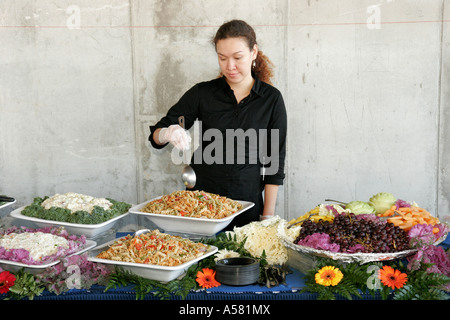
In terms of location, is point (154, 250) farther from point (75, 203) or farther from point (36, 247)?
point (75, 203)

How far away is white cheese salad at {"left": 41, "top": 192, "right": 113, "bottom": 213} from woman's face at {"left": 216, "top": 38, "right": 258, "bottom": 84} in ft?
3.12

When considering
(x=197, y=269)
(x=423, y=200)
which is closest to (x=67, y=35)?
(x=197, y=269)

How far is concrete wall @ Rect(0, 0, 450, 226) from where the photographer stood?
3775 mm

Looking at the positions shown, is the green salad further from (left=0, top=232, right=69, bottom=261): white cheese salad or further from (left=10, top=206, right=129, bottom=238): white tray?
(left=0, top=232, right=69, bottom=261): white cheese salad

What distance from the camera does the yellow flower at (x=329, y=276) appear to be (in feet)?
5.63

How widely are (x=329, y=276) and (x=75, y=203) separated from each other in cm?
129

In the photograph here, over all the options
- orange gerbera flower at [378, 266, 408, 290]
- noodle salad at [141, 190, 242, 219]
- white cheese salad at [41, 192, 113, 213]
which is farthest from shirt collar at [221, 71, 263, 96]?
orange gerbera flower at [378, 266, 408, 290]

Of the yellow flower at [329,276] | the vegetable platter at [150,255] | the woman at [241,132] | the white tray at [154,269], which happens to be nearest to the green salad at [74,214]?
the vegetable platter at [150,255]

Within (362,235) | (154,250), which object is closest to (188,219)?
(154,250)

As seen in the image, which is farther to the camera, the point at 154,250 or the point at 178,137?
the point at 178,137

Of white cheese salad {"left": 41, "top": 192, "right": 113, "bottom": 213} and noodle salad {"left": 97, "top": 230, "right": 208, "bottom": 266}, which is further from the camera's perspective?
white cheese salad {"left": 41, "top": 192, "right": 113, "bottom": 213}

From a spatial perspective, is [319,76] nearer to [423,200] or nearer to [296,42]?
[296,42]

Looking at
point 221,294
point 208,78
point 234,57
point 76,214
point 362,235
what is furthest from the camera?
point 208,78

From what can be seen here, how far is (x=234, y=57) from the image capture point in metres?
2.55
